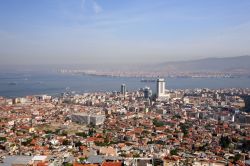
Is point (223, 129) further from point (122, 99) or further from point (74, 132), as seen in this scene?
point (122, 99)

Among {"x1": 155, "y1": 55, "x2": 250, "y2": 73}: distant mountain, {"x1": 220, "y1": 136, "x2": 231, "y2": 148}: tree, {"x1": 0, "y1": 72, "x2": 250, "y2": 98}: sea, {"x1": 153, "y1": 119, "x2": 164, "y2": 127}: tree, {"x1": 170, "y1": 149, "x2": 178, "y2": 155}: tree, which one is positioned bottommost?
{"x1": 0, "y1": 72, "x2": 250, "y2": 98}: sea

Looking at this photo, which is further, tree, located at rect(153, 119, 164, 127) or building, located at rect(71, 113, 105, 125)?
building, located at rect(71, 113, 105, 125)

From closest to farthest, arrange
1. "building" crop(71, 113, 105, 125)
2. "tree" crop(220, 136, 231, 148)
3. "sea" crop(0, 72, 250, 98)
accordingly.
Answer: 1. "tree" crop(220, 136, 231, 148)
2. "building" crop(71, 113, 105, 125)
3. "sea" crop(0, 72, 250, 98)

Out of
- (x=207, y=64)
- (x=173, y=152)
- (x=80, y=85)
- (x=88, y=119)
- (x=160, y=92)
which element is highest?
(x=207, y=64)

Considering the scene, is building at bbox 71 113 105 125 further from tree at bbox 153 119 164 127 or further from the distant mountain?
the distant mountain

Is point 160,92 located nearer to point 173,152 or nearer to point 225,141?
point 225,141

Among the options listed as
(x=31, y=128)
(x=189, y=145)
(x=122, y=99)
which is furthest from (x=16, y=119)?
(x=122, y=99)

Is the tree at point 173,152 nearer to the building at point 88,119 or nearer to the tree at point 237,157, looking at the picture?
the tree at point 237,157

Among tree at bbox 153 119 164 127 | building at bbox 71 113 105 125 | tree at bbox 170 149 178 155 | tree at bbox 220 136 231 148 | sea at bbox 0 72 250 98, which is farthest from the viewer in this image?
sea at bbox 0 72 250 98

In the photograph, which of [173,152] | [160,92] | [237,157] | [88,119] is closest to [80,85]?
[160,92]

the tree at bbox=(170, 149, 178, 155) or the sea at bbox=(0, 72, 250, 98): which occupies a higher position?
the tree at bbox=(170, 149, 178, 155)

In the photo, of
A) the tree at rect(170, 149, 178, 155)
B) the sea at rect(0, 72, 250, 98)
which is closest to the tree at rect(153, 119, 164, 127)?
the tree at rect(170, 149, 178, 155)
